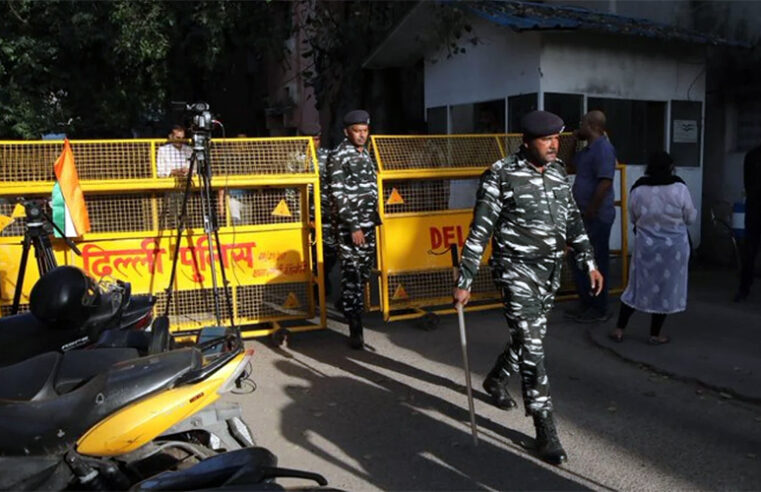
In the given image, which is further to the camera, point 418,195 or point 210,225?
point 418,195

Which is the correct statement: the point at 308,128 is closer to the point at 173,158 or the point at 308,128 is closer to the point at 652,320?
the point at 173,158

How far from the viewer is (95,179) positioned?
5.70m

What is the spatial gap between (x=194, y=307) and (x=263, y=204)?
1.15 metres

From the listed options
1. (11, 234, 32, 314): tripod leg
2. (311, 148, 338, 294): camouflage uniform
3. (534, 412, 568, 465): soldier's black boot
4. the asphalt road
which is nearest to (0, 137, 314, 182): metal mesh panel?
(11, 234, 32, 314): tripod leg

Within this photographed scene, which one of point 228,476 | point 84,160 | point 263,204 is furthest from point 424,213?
point 228,476

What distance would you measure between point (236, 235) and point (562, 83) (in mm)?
5369

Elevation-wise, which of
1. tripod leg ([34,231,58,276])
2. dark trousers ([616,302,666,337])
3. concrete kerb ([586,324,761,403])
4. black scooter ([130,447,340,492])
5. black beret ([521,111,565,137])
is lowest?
concrete kerb ([586,324,761,403])

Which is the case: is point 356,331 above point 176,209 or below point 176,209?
below

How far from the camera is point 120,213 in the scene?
5930mm

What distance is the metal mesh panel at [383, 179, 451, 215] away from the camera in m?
6.69

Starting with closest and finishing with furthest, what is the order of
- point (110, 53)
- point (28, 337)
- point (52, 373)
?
point (52, 373), point (28, 337), point (110, 53)

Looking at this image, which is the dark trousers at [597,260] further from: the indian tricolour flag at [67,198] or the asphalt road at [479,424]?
the indian tricolour flag at [67,198]

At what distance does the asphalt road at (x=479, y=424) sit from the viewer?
3.74 m

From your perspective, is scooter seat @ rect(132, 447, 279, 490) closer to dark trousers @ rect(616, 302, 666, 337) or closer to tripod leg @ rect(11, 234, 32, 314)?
tripod leg @ rect(11, 234, 32, 314)
